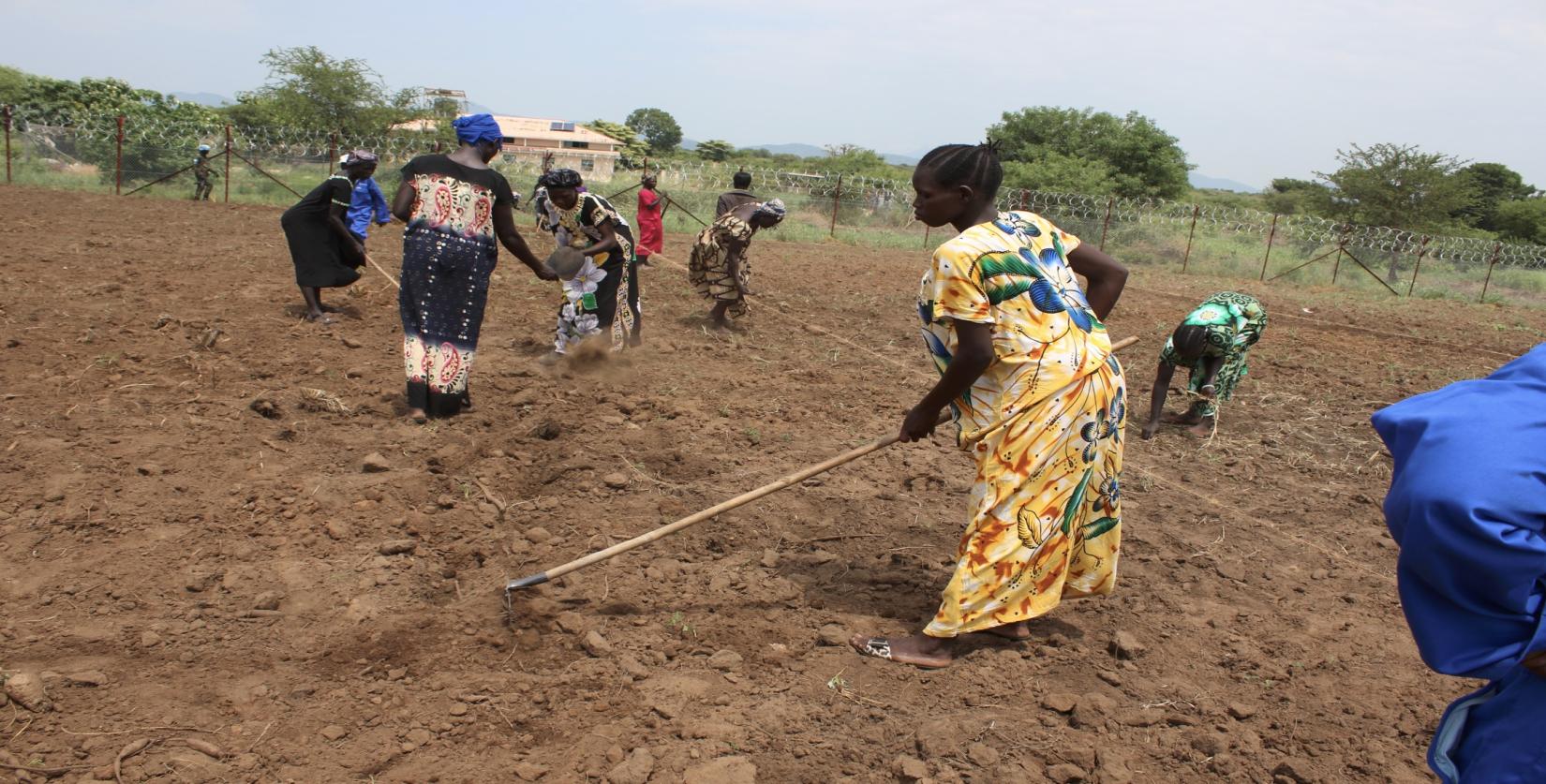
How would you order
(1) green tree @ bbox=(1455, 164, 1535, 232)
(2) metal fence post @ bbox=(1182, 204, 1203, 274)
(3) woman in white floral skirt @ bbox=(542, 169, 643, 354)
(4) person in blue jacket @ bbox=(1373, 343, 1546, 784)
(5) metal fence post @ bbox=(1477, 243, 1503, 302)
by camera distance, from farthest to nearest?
(1) green tree @ bbox=(1455, 164, 1535, 232) < (2) metal fence post @ bbox=(1182, 204, 1203, 274) < (5) metal fence post @ bbox=(1477, 243, 1503, 302) < (3) woman in white floral skirt @ bbox=(542, 169, 643, 354) < (4) person in blue jacket @ bbox=(1373, 343, 1546, 784)

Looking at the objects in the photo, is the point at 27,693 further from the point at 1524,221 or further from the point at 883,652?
the point at 1524,221

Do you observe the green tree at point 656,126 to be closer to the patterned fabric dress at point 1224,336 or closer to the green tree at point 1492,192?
the green tree at point 1492,192

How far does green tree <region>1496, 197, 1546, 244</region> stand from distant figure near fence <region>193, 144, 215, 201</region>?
3661 cm

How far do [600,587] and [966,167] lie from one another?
201 cm

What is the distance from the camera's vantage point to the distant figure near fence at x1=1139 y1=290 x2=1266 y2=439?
19.2 ft

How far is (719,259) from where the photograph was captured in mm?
8164

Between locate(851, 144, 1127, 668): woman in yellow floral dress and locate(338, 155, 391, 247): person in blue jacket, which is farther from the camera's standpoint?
locate(338, 155, 391, 247): person in blue jacket

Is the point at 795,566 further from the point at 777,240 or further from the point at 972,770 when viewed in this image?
the point at 777,240

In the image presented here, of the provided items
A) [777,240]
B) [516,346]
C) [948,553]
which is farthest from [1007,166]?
[948,553]

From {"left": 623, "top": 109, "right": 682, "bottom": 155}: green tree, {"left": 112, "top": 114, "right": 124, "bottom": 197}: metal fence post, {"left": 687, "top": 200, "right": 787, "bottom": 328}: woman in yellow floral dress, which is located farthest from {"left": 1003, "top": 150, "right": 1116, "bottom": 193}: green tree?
{"left": 623, "top": 109, "right": 682, "bottom": 155}: green tree

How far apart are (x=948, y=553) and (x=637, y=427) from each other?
208cm

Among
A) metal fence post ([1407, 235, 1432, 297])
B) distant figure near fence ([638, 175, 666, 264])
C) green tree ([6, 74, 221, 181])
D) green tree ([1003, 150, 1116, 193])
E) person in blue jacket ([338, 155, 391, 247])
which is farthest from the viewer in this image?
green tree ([1003, 150, 1116, 193])

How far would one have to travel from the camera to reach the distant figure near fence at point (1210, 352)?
5855 mm

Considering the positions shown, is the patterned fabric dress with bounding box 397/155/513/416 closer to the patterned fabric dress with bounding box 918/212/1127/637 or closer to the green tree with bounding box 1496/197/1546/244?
the patterned fabric dress with bounding box 918/212/1127/637
